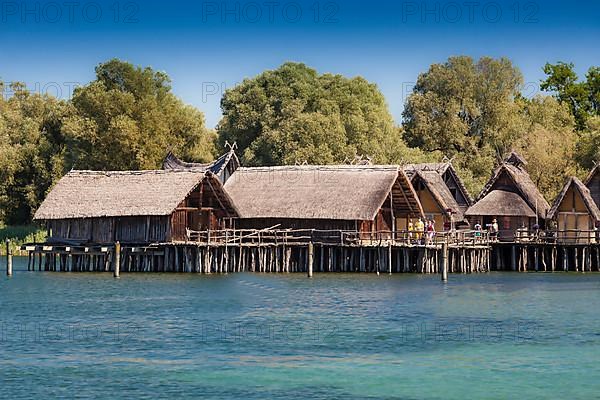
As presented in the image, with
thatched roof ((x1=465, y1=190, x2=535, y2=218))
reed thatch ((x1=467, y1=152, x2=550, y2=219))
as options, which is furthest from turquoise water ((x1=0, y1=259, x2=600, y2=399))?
reed thatch ((x1=467, y1=152, x2=550, y2=219))

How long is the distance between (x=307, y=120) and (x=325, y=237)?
21.7m

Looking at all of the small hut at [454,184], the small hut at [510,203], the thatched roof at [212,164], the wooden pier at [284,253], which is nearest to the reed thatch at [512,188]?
the small hut at [510,203]

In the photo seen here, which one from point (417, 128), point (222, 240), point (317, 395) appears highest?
point (417, 128)

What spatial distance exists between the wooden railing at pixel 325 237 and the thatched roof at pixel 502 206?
6.05 metres

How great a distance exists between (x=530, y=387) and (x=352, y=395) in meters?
4.31

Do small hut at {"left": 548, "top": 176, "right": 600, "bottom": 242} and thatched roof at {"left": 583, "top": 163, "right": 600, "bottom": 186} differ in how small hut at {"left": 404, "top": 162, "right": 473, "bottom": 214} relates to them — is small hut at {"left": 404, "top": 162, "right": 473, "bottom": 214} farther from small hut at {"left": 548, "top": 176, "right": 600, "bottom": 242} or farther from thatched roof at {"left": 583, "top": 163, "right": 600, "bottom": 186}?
thatched roof at {"left": 583, "top": 163, "right": 600, "bottom": 186}

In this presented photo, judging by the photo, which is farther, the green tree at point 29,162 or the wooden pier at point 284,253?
the green tree at point 29,162

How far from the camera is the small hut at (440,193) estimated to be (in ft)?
215

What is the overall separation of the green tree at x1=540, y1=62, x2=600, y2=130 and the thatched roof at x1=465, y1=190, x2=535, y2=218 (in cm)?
3064

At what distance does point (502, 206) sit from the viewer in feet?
215

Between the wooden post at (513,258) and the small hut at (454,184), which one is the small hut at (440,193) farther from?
the wooden post at (513,258)

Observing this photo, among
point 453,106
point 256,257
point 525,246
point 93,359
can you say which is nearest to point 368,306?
point 93,359

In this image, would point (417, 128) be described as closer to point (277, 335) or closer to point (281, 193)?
point (281, 193)

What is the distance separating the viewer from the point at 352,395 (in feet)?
82.5
